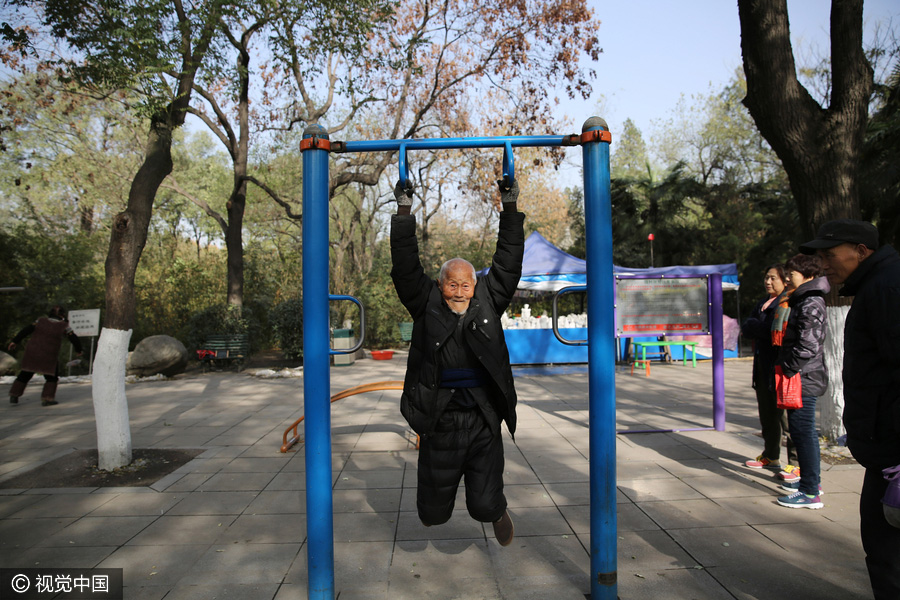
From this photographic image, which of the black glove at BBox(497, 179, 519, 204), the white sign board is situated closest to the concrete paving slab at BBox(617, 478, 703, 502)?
the black glove at BBox(497, 179, 519, 204)

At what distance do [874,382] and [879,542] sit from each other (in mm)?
603

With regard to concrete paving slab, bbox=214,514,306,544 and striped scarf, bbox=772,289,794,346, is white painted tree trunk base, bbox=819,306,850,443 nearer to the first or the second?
striped scarf, bbox=772,289,794,346

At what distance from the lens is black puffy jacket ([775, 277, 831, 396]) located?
3.99 m

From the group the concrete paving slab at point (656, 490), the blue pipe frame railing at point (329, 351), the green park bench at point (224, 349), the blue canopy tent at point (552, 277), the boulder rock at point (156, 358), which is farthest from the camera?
the green park bench at point (224, 349)

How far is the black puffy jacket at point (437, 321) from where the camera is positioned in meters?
2.86

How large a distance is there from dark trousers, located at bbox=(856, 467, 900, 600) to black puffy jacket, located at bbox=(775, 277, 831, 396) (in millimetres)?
1907

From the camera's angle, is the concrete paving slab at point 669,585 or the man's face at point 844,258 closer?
the man's face at point 844,258

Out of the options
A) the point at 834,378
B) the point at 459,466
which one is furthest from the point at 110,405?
the point at 834,378

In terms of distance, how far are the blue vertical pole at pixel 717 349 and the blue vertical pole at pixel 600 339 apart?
4.05m

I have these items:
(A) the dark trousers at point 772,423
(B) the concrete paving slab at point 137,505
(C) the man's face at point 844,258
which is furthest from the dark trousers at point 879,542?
(B) the concrete paving slab at point 137,505

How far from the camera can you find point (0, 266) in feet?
48.5

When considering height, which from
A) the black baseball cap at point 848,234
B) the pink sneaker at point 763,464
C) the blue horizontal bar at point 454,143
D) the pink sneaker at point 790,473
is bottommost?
the pink sneaker at point 763,464

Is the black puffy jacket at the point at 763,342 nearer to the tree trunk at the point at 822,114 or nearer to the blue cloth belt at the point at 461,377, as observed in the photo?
the tree trunk at the point at 822,114

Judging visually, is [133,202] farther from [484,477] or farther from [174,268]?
[174,268]
